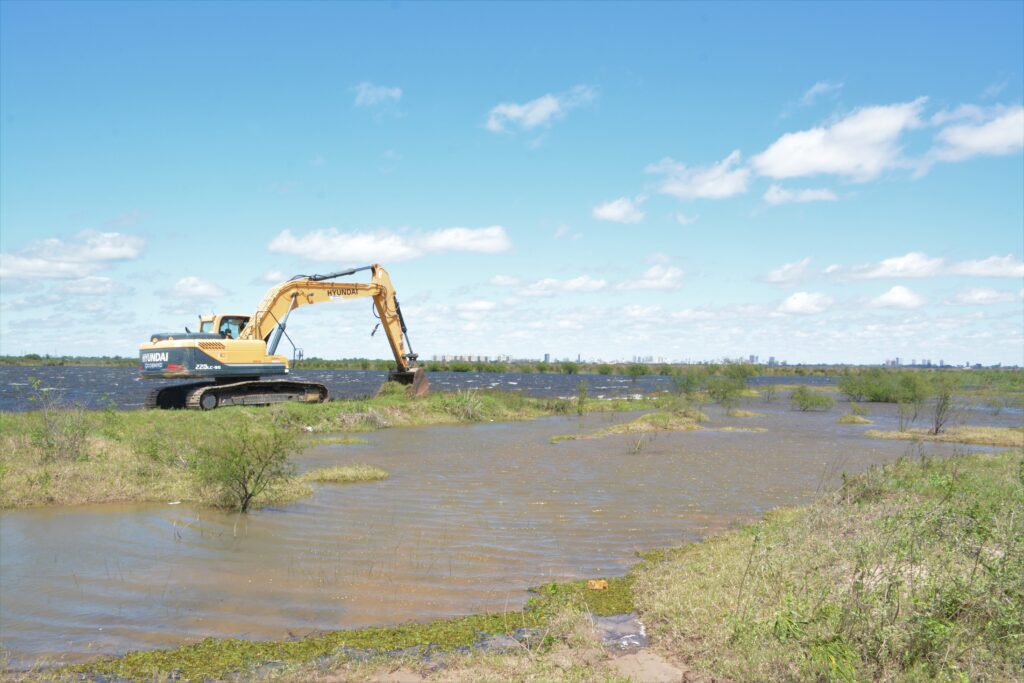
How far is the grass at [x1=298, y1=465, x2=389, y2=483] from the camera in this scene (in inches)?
535

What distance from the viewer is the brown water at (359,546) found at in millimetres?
6641

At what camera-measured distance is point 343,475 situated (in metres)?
13.8

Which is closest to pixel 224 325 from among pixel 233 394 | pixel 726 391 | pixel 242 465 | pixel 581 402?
pixel 233 394

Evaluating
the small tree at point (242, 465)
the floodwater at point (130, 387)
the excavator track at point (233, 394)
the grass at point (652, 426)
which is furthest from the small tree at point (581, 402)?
the small tree at point (242, 465)

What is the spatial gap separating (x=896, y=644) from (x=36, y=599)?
7900mm

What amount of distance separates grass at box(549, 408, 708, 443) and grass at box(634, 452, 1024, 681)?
48.8 ft

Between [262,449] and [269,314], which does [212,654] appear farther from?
[269,314]

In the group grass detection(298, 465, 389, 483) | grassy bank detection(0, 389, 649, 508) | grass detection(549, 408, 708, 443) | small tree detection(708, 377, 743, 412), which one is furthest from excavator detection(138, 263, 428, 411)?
small tree detection(708, 377, 743, 412)

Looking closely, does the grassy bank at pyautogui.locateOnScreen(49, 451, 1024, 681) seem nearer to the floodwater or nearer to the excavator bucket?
the floodwater

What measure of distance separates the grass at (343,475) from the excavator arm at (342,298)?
12.3 m

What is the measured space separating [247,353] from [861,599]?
22.4 m

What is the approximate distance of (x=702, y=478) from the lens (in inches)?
593

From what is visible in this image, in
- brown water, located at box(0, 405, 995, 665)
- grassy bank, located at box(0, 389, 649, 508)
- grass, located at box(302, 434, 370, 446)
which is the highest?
grassy bank, located at box(0, 389, 649, 508)

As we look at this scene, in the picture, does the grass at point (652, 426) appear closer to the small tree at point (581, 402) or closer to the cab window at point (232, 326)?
the small tree at point (581, 402)
